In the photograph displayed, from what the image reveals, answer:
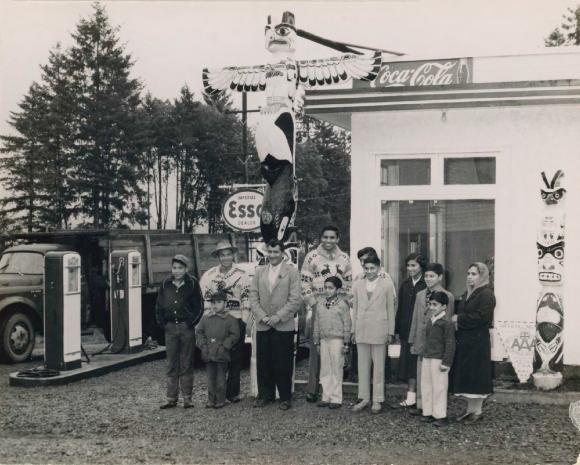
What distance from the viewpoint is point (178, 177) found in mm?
49156

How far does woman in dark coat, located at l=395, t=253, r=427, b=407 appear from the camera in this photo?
7.40 meters

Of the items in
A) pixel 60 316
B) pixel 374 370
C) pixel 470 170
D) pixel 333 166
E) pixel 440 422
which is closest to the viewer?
pixel 440 422

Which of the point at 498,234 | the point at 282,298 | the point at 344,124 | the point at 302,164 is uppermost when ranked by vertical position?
the point at 302,164

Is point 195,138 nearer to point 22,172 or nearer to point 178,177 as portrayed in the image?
point 178,177

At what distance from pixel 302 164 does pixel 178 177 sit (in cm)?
841

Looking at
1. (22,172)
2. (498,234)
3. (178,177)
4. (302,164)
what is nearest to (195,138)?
(178,177)

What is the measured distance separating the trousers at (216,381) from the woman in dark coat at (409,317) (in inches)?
72.5

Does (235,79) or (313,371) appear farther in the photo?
(235,79)

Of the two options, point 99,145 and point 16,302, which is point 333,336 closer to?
point 16,302

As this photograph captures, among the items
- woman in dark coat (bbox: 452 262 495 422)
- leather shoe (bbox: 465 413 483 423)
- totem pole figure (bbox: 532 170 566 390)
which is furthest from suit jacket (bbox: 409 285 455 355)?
totem pole figure (bbox: 532 170 566 390)

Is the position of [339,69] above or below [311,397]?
above

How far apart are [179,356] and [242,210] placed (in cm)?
334

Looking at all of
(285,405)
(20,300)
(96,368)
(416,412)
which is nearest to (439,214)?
(416,412)

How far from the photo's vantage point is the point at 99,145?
35.5 m
